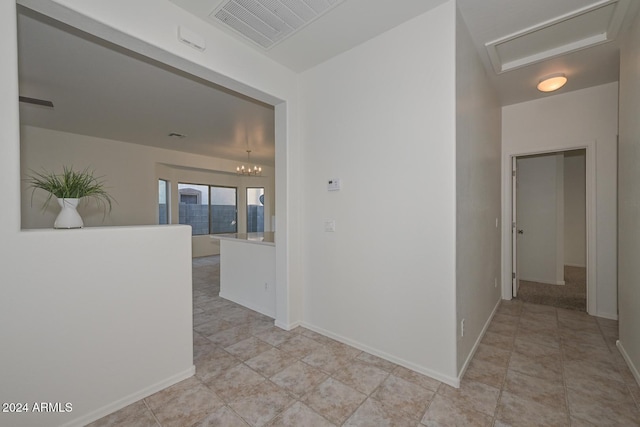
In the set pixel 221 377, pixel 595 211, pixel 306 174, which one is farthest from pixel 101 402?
pixel 595 211

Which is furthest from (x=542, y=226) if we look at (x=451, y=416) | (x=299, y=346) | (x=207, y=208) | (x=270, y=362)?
(x=207, y=208)

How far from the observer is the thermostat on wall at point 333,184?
2.66 metres

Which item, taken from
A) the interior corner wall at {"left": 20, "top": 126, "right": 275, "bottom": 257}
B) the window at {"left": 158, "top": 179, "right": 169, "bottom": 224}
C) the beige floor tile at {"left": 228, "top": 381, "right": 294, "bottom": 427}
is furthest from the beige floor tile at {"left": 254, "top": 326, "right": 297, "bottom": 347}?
the window at {"left": 158, "top": 179, "right": 169, "bottom": 224}

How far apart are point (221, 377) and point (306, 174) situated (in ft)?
6.58

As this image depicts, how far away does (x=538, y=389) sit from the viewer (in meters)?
1.93

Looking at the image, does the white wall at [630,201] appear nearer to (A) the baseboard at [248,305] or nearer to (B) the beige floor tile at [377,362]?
(B) the beige floor tile at [377,362]

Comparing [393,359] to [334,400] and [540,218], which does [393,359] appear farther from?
[540,218]

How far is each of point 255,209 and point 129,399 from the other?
309 inches

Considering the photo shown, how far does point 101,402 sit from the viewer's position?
5.57 feet

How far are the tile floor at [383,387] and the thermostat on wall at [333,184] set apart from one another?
1.51 meters

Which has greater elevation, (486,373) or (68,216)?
(68,216)

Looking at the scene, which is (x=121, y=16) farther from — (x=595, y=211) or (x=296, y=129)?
(x=595, y=211)

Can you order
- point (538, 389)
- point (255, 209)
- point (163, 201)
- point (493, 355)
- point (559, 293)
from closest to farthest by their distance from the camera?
point (538, 389)
point (493, 355)
point (559, 293)
point (163, 201)
point (255, 209)

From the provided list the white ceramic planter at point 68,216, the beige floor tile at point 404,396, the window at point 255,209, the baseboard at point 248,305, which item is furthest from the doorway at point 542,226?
the window at point 255,209
